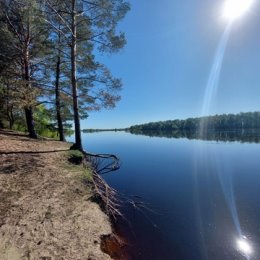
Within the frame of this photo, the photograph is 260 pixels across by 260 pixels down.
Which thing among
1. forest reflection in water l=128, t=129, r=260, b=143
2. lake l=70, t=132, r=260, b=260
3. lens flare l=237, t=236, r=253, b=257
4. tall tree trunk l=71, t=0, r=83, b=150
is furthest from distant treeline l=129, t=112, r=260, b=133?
lens flare l=237, t=236, r=253, b=257

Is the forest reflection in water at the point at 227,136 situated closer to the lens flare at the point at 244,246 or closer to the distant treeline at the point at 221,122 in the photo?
the lens flare at the point at 244,246

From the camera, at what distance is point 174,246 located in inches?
257

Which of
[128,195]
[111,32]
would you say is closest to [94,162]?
[128,195]

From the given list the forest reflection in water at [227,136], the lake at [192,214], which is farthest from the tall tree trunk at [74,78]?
the forest reflection in water at [227,136]

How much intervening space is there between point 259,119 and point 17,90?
123912 mm

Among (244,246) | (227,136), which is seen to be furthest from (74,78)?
(227,136)

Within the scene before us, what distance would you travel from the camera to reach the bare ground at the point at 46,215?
4809mm

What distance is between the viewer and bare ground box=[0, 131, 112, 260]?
15.8 feet

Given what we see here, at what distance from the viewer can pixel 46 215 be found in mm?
6047

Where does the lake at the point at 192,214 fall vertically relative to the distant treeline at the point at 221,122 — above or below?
below

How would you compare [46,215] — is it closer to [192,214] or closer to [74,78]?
[192,214]

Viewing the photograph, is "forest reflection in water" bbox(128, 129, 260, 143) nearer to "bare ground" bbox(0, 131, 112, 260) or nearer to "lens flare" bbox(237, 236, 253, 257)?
"lens flare" bbox(237, 236, 253, 257)

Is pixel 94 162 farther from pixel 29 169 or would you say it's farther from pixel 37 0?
pixel 37 0

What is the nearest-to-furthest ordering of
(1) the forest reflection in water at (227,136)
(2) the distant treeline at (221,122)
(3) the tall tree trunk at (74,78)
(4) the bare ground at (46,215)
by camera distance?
(4) the bare ground at (46,215) → (3) the tall tree trunk at (74,78) → (1) the forest reflection in water at (227,136) → (2) the distant treeline at (221,122)
